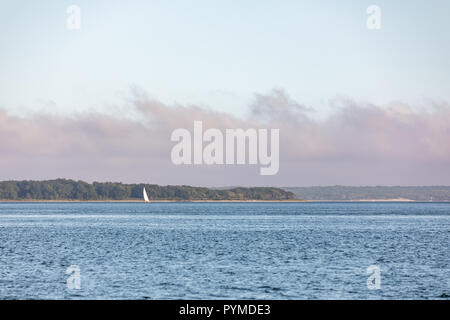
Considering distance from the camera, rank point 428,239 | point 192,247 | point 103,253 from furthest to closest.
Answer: point 428,239 < point 192,247 < point 103,253

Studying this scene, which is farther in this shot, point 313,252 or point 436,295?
point 313,252

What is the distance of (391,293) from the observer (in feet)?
150

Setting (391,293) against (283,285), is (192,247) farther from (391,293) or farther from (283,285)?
(391,293)

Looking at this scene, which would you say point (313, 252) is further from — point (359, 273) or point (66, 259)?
point (66, 259)

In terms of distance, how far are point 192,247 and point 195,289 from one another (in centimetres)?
3504

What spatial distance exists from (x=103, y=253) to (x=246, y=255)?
1761 centimetres
